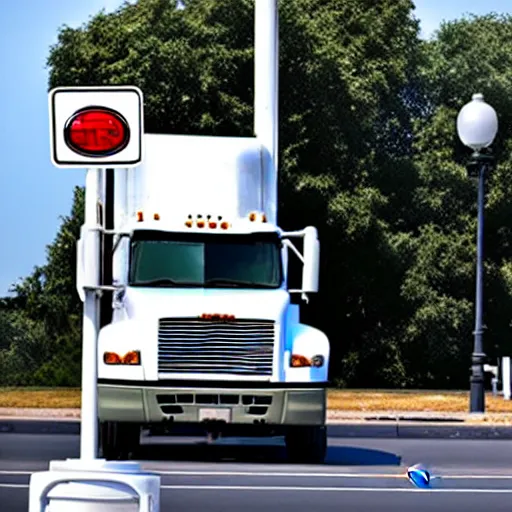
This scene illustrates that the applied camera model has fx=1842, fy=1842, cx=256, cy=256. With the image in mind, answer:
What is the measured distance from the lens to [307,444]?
18.7 metres

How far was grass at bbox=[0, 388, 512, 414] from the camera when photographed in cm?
2733

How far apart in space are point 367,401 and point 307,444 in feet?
34.9

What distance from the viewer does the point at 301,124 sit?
4925 centimetres

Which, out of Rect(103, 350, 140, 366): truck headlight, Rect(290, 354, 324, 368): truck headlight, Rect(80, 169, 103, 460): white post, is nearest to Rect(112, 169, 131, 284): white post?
Rect(103, 350, 140, 366): truck headlight

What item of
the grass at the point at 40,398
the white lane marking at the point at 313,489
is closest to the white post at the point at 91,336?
the white lane marking at the point at 313,489

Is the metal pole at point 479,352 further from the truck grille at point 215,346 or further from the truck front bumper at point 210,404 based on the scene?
the truck grille at point 215,346

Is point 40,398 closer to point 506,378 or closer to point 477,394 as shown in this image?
point 477,394

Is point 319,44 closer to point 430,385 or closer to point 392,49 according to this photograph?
point 392,49

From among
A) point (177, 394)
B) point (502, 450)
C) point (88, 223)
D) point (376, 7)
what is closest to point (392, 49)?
point (376, 7)

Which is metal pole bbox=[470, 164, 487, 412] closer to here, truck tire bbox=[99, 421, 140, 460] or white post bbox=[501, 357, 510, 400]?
white post bbox=[501, 357, 510, 400]

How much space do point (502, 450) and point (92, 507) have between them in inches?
590

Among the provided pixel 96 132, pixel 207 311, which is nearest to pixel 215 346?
pixel 207 311

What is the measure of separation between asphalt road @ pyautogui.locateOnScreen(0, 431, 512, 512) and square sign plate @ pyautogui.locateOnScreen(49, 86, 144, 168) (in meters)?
5.17

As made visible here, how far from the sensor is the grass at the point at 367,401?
27328 mm
